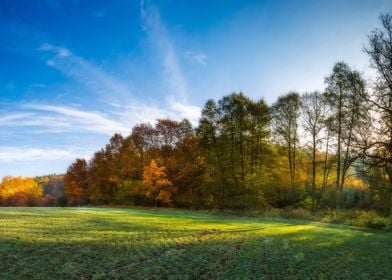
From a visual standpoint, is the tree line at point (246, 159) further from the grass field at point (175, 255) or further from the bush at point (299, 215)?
the grass field at point (175, 255)

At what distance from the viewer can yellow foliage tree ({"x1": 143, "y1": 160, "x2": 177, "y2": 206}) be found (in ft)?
195

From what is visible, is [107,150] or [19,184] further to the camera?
[19,184]

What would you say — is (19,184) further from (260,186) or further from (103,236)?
(103,236)

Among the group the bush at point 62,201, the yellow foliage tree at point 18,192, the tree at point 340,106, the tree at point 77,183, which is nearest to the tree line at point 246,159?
the tree at point 340,106

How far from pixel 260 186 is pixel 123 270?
41.7 metres

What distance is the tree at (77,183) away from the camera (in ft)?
273

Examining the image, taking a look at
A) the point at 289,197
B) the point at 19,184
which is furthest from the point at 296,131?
the point at 19,184

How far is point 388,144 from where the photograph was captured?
89.6 ft

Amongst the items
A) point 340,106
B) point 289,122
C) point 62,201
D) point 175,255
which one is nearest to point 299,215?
point 340,106

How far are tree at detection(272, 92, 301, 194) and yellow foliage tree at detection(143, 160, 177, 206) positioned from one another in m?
20.8

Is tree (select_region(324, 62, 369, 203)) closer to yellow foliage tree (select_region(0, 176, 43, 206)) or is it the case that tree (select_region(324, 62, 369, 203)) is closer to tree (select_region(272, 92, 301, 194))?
tree (select_region(272, 92, 301, 194))

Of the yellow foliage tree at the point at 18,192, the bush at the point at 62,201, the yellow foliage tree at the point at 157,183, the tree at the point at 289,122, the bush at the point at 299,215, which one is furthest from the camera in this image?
the yellow foliage tree at the point at 18,192

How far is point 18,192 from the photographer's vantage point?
113m

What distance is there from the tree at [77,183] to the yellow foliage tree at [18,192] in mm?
23304
